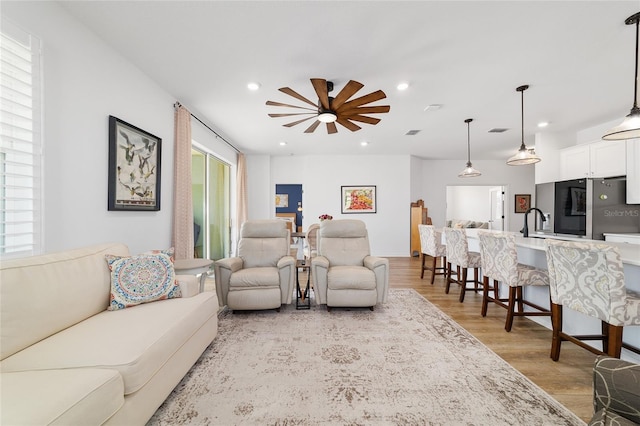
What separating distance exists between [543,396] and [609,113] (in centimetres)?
466

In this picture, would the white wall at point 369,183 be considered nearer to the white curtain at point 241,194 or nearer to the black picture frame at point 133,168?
the white curtain at point 241,194

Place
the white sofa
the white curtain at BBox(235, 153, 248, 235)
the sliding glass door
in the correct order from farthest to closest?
the white curtain at BBox(235, 153, 248, 235), the sliding glass door, the white sofa

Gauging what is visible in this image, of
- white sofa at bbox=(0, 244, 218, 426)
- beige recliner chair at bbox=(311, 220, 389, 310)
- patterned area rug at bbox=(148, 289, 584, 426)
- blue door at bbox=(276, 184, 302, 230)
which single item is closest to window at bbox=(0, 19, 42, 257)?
white sofa at bbox=(0, 244, 218, 426)

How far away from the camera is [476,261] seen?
11.5 feet

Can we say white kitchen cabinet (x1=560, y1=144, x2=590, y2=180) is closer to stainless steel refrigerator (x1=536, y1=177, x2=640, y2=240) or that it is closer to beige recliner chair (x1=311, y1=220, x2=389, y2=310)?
stainless steel refrigerator (x1=536, y1=177, x2=640, y2=240)

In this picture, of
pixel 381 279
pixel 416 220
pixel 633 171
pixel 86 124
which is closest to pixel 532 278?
pixel 381 279

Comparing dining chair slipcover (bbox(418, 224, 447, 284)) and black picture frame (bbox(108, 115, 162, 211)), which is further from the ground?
black picture frame (bbox(108, 115, 162, 211))

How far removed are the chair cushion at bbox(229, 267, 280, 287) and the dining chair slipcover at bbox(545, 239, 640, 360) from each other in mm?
2504

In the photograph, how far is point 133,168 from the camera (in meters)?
2.76

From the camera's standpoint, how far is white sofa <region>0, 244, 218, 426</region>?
1045 millimetres

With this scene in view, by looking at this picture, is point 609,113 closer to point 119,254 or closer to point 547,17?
point 547,17

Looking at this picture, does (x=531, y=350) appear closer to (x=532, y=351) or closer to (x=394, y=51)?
(x=532, y=351)

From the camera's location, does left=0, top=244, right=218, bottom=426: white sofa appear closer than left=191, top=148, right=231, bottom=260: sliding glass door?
Yes

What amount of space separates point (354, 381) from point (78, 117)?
2.89 meters
